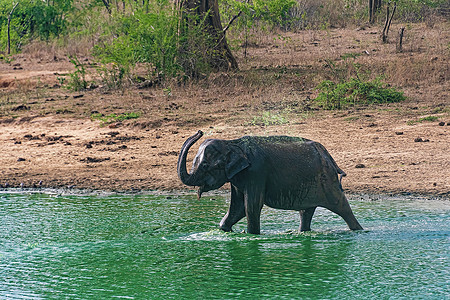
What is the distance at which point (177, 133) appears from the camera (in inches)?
430

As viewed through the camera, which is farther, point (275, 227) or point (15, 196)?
point (15, 196)

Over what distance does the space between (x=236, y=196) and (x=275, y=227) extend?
0.87 metres

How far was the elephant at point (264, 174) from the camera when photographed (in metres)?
5.58

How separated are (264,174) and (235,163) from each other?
11.4 inches

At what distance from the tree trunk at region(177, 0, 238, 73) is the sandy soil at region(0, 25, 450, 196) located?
2.70 feet

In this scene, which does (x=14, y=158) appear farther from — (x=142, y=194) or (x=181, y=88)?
(x=181, y=88)

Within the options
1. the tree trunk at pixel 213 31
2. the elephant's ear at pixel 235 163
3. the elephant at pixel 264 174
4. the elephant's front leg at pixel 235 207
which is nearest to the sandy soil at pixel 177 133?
the tree trunk at pixel 213 31

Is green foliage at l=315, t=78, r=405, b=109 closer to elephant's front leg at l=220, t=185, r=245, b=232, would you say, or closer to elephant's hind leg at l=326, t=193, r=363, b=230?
elephant's hind leg at l=326, t=193, r=363, b=230

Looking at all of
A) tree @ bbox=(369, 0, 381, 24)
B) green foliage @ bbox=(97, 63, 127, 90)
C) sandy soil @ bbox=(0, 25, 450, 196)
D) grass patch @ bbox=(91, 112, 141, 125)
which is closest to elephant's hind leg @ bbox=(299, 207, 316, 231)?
sandy soil @ bbox=(0, 25, 450, 196)

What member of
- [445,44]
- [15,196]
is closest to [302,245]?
[15,196]

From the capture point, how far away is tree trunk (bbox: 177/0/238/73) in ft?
49.9

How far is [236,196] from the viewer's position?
233 inches

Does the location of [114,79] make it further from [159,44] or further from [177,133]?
[177,133]

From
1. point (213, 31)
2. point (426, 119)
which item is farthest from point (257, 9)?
point (426, 119)
